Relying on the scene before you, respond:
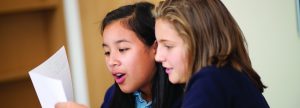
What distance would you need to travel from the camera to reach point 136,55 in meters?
1.14

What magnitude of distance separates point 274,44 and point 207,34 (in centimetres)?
139

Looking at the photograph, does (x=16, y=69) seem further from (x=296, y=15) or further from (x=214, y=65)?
(x=296, y=15)

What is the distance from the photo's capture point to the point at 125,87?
1.15 m

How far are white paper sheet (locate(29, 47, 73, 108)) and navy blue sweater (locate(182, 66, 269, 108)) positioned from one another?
34cm

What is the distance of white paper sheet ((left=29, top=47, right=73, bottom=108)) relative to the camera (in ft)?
3.37

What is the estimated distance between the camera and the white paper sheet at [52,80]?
40.5 inches

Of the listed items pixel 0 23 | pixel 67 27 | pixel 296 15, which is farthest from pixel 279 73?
pixel 0 23

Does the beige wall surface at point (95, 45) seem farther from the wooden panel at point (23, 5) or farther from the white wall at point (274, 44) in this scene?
the white wall at point (274, 44)

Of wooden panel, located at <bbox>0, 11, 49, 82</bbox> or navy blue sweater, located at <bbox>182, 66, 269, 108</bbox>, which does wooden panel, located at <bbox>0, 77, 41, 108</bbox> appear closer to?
wooden panel, located at <bbox>0, 11, 49, 82</bbox>

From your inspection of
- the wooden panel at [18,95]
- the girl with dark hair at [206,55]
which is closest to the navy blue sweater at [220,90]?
the girl with dark hair at [206,55]

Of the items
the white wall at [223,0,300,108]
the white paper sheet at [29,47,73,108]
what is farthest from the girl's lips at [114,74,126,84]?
the white wall at [223,0,300,108]

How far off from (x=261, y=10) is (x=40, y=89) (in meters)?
1.40

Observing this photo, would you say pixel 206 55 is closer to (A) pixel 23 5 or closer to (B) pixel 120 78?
(B) pixel 120 78

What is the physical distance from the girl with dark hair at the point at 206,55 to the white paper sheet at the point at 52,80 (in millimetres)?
248
